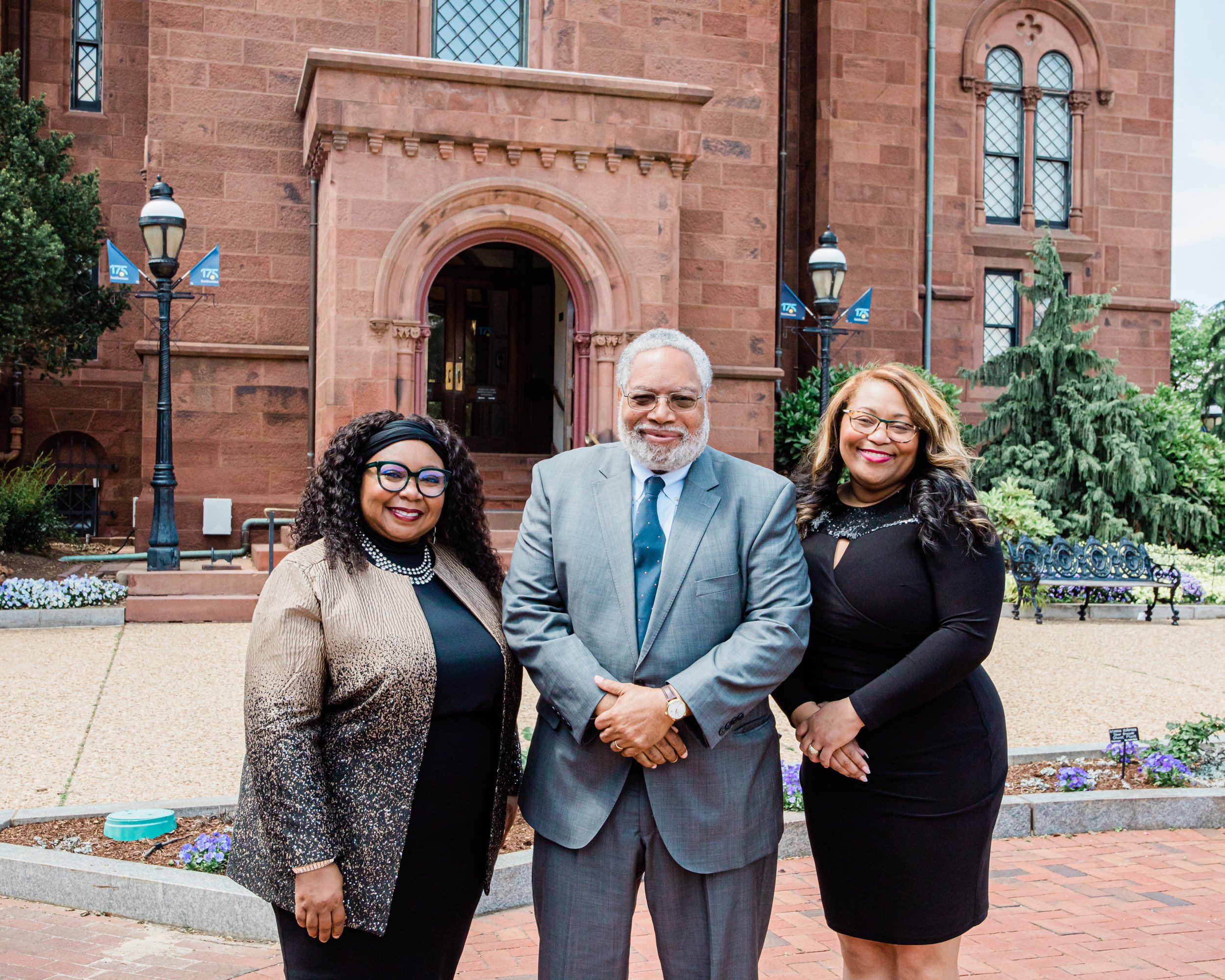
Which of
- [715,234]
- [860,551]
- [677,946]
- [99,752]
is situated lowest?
[99,752]

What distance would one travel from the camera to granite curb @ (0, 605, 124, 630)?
11023mm

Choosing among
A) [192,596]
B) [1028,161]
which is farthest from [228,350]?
[1028,161]

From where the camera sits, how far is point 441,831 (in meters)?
2.93

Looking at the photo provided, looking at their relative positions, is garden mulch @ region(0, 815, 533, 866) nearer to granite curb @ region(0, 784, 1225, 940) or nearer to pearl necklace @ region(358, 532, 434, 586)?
granite curb @ region(0, 784, 1225, 940)

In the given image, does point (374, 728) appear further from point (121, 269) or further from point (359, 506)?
point (121, 269)

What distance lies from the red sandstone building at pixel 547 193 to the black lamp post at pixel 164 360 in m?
1.67

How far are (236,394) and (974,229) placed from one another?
13.4 meters

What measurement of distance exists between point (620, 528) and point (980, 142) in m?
19.6

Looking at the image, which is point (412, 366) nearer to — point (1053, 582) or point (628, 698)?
point (1053, 582)

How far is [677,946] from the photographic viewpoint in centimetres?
297

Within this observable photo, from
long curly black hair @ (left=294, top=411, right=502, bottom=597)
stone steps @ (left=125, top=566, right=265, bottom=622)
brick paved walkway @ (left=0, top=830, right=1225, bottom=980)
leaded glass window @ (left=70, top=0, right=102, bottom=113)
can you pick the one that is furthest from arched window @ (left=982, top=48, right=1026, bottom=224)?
long curly black hair @ (left=294, top=411, right=502, bottom=597)

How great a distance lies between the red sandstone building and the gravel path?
3.97 m

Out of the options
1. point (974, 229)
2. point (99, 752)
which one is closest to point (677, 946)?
point (99, 752)

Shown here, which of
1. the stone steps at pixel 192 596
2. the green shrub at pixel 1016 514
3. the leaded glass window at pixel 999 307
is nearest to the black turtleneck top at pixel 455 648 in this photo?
the stone steps at pixel 192 596
